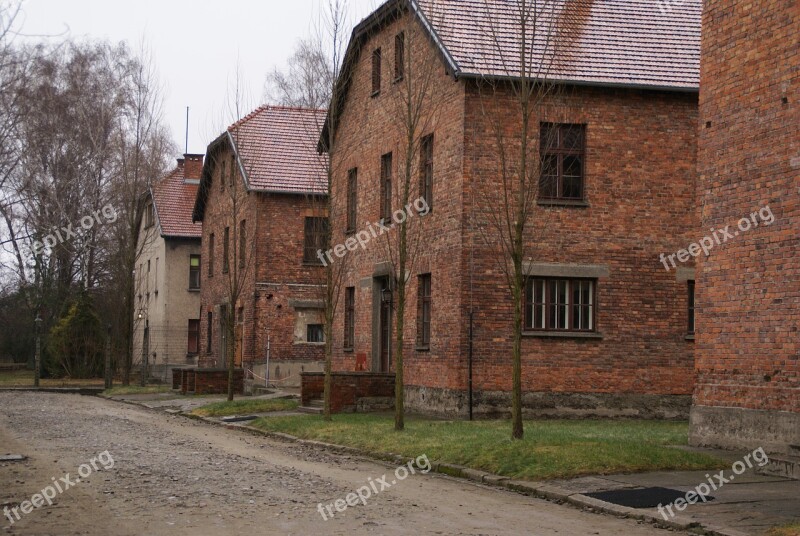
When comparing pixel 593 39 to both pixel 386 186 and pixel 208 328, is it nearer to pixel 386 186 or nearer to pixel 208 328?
pixel 386 186

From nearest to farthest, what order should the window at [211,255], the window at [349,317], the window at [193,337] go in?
the window at [349,317] → the window at [211,255] → the window at [193,337]

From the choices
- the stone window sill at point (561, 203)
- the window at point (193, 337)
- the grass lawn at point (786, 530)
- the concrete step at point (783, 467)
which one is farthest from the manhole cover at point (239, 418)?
the window at point (193, 337)

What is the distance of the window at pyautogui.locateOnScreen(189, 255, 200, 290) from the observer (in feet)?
174

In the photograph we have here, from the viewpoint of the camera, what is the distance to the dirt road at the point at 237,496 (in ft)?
34.1

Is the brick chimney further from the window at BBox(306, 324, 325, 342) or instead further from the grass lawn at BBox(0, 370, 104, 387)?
the window at BBox(306, 324, 325, 342)

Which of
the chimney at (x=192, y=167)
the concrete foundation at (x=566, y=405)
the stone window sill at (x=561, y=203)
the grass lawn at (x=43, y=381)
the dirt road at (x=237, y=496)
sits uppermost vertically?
the chimney at (x=192, y=167)

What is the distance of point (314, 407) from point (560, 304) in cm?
→ 616

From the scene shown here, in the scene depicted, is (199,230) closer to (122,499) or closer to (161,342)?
(161,342)

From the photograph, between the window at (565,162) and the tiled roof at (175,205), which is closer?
the window at (565,162)

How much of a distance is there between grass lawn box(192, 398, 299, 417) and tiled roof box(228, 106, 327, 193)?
1132cm

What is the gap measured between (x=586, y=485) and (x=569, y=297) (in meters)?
11.4

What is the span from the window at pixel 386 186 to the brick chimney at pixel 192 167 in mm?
29272

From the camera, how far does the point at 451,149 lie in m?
24.5

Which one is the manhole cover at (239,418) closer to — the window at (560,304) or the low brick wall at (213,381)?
the window at (560,304)
